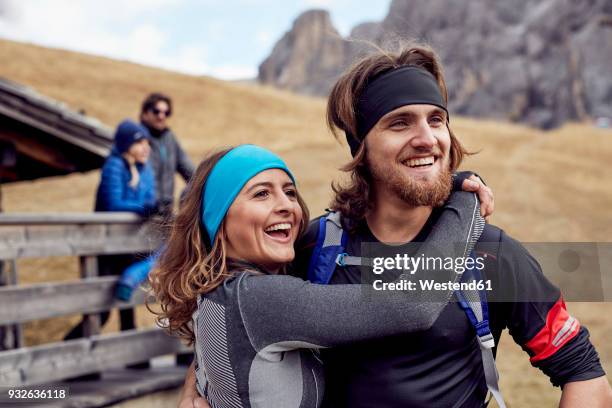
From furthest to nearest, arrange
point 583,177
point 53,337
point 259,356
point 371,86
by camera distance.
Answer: point 583,177 → point 53,337 → point 371,86 → point 259,356

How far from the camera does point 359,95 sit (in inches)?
115

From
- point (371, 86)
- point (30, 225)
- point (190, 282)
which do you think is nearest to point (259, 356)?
point (190, 282)

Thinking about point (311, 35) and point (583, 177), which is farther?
point (311, 35)

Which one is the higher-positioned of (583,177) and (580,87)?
(580,87)

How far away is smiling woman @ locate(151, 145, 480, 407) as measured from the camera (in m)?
2.22

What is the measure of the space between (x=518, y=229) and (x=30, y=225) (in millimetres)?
14630

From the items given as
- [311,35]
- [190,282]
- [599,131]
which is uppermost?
[311,35]

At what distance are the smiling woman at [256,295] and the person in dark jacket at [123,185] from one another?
363 cm

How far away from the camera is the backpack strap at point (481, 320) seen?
2299mm

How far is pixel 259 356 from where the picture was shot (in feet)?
7.47

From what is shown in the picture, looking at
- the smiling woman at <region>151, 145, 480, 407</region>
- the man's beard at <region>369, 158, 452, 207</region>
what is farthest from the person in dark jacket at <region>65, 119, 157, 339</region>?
the man's beard at <region>369, 158, 452, 207</region>

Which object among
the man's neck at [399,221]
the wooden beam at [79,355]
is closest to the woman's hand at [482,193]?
the man's neck at [399,221]

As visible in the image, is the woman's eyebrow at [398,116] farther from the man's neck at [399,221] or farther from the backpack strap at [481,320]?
the backpack strap at [481,320]

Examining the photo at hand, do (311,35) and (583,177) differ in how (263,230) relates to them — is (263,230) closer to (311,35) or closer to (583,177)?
(583,177)
